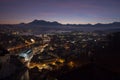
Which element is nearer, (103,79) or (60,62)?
(103,79)

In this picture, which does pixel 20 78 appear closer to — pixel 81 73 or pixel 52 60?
pixel 81 73

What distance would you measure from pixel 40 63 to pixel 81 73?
20957 millimetres

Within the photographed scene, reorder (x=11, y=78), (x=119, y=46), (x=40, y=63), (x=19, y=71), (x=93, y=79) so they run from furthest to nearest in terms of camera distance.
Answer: (x=119, y=46), (x=40, y=63), (x=19, y=71), (x=11, y=78), (x=93, y=79)

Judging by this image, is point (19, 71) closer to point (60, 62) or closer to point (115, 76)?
point (115, 76)

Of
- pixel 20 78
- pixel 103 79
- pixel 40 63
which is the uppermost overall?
pixel 103 79

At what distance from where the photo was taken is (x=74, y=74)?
26.5 ft

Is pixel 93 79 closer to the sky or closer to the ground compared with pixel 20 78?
closer to the sky

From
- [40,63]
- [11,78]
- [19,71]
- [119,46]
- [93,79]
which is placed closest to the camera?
[93,79]

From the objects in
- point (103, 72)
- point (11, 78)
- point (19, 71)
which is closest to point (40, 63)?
point (19, 71)

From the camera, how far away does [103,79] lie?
26.7ft

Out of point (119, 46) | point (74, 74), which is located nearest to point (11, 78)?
point (74, 74)

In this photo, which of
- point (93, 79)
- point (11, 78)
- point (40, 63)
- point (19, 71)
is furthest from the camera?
point (40, 63)

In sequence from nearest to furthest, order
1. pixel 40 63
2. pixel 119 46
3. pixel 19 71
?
pixel 19 71
pixel 40 63
pixel 119 46

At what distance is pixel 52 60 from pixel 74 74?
884 inches
